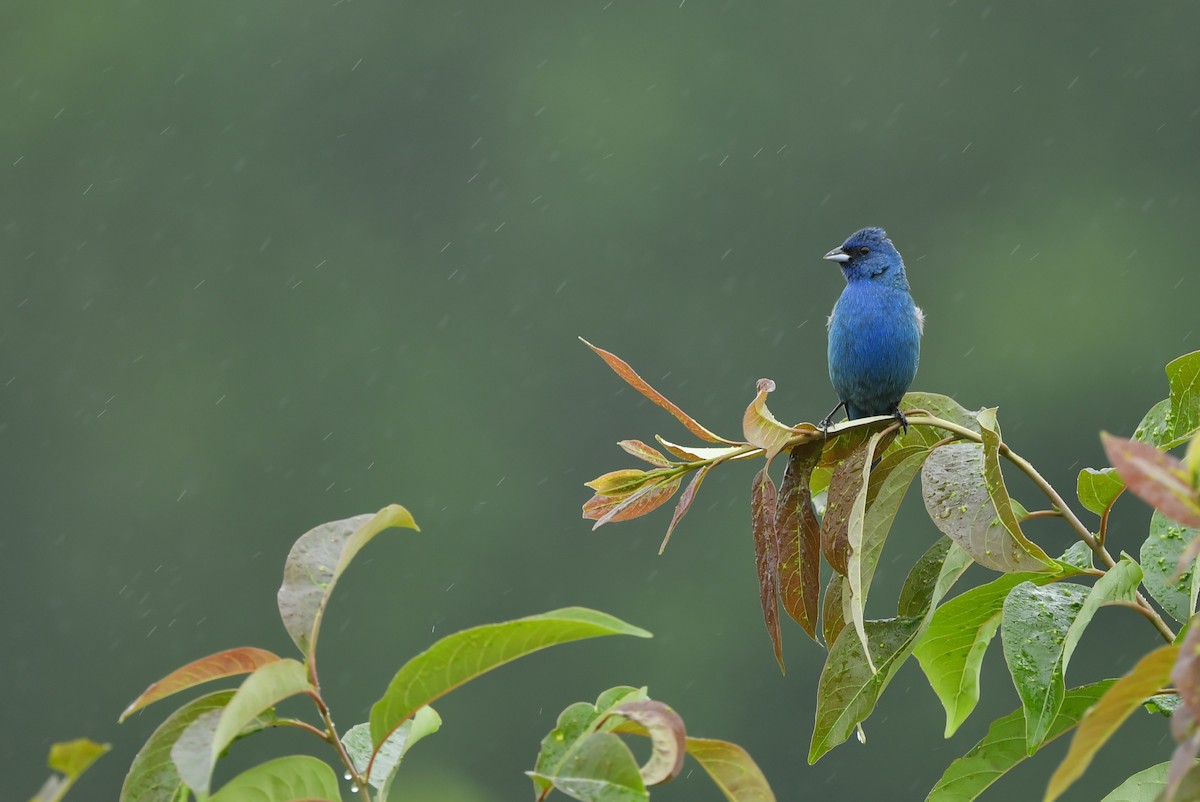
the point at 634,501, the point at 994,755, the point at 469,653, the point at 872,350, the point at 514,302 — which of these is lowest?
the point at 514,302

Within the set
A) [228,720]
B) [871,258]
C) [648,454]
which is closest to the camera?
[228,720]

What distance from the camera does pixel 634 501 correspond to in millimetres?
1860

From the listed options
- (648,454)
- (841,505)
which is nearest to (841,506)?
(841,505)

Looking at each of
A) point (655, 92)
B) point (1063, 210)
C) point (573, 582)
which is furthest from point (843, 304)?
point (655, 92)

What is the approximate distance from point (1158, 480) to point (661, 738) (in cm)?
44

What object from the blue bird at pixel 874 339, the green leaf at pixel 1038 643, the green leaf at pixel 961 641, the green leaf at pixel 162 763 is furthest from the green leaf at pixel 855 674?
the blue bird at pixel 874 339

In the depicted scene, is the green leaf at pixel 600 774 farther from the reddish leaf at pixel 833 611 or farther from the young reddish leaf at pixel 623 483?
the reddish leaf at pixel 833 611

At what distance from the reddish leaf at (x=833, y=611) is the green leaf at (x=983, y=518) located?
0.23m

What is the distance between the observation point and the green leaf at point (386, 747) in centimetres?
159

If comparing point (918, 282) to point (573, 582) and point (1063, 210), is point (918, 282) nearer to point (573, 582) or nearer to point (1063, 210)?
point (1063, 210)

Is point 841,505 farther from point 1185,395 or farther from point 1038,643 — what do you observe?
point 1185,395

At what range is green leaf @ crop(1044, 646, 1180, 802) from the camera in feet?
3.60

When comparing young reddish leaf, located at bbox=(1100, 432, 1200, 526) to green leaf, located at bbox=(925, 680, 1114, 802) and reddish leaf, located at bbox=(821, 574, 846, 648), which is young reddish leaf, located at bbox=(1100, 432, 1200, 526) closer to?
green leaf, located at bbox=(925, 680, 1114, 802)

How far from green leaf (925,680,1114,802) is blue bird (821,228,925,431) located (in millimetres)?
2338
